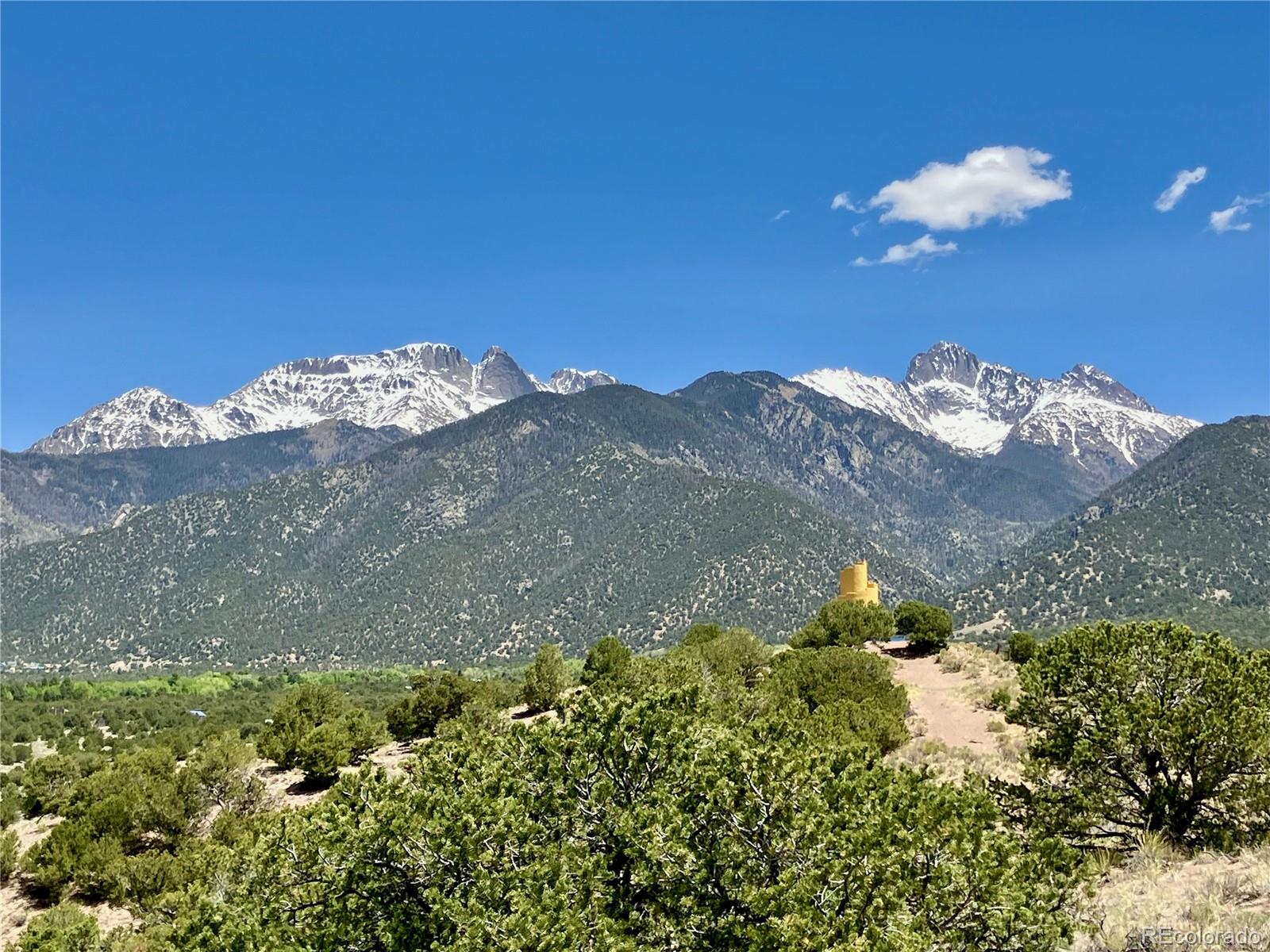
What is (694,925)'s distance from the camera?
7719 mm

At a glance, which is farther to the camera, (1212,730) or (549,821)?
(1212,730)

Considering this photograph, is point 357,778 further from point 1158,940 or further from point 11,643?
point 11,643

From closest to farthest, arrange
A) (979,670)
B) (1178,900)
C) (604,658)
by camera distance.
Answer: (1178,900), (979,670), (604,658)

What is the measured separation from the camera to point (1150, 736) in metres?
12.2

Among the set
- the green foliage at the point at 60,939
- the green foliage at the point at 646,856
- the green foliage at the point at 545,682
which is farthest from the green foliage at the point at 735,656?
the green foliage at the point at 646,856

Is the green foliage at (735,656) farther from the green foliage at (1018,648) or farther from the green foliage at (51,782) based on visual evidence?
the green foliage at (51,782)

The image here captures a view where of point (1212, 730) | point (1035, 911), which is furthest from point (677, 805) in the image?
point (1212, 730)

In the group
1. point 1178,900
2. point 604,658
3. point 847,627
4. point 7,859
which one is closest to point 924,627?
point 847,627

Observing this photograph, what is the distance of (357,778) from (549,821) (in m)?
2.91

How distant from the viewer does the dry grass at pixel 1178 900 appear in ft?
26.6

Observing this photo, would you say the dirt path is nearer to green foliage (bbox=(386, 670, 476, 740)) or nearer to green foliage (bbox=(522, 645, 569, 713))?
green foliage (bbox=(522, 645, 569, 713))

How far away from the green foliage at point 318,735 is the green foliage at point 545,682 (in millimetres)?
7628

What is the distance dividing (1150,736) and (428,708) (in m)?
29.0

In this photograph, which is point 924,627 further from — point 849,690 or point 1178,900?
point 1178,900
